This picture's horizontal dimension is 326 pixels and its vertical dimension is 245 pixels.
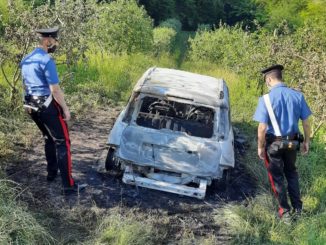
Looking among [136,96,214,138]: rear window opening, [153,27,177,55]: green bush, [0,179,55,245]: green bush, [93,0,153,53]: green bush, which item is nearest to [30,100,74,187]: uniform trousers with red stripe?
[0,179,55,245]: green bush

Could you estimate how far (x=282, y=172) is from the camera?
5.41 m

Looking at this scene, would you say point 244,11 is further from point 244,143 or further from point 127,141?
point 127,141

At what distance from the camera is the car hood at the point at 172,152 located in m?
5.73

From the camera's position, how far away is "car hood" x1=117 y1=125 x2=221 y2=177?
5730 millimetres

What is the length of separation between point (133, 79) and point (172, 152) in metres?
6.56

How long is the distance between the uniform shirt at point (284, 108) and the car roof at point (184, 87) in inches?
40.4

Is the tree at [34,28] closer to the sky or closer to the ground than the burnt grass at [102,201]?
closer to the sky

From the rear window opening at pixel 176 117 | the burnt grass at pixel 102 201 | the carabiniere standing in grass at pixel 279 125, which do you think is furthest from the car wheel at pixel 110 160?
the carabiniere standing in grass at pixel 279 125

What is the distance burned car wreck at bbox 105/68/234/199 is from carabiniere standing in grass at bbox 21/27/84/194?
2.21 feet

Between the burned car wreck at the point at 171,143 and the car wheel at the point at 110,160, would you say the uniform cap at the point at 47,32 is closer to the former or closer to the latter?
the burned car wreck at the point at 171,143

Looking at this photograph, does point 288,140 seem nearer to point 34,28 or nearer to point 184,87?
point 184,87

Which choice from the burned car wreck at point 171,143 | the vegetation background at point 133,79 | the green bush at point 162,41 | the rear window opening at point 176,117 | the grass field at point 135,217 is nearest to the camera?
the grass field at point 135,217

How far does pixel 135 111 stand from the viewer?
6121 millimetres

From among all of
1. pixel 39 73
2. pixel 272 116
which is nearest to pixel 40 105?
pixel 39 73
